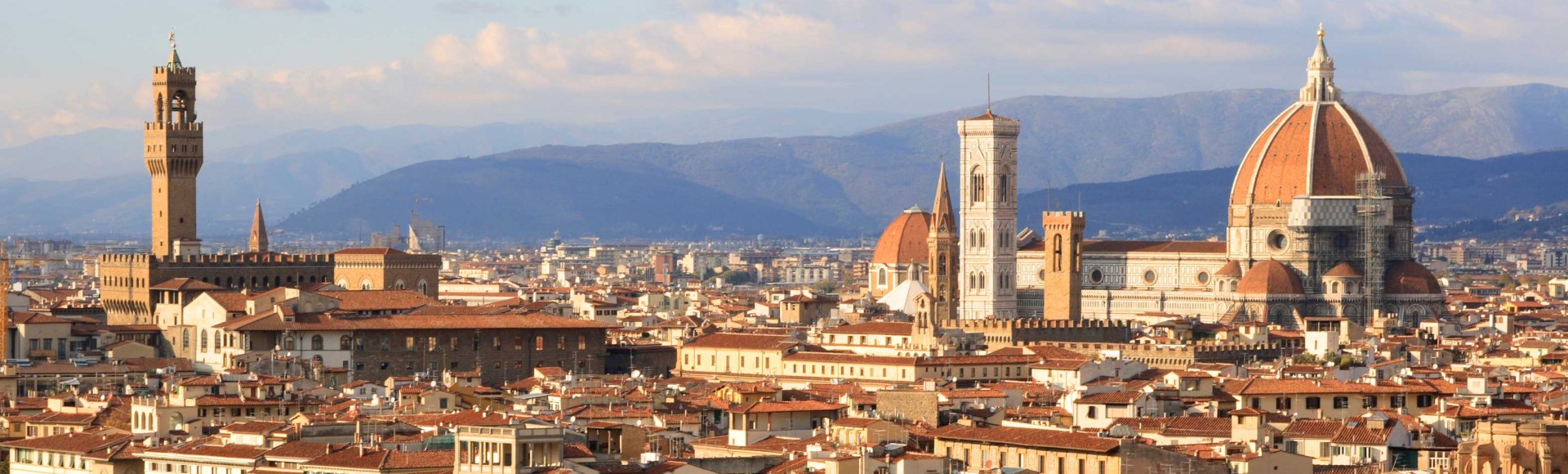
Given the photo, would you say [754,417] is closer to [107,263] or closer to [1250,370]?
[1250,370]

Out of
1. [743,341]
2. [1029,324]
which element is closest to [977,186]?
[1029,324]

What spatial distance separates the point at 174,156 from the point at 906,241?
2128 inches

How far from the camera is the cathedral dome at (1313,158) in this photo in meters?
128

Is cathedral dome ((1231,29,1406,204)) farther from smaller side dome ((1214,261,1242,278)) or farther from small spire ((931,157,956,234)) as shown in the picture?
small spire ((931,157,956,234))

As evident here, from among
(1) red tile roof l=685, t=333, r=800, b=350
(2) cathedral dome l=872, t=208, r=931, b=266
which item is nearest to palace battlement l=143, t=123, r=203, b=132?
(1) red tile roof l=685, t=333, r=800, b=350

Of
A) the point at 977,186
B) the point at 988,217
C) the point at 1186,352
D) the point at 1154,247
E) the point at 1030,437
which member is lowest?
the point at 1186,352

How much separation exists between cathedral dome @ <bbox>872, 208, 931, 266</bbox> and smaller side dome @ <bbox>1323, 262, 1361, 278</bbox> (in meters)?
32.9

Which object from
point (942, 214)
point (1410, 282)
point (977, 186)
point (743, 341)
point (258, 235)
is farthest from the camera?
point (258, 235)

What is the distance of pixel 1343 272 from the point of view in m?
122

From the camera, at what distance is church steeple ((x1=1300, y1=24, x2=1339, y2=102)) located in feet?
445

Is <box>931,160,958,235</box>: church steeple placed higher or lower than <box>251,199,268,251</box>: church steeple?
higher

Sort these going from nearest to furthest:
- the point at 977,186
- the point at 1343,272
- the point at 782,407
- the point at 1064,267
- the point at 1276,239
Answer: the point at 782,407 → the point at 1343,272 → the point at 1064,267 → the point at 1276,239 → the point at 977,186

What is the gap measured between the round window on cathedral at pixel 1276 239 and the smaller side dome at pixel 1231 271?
2.18m

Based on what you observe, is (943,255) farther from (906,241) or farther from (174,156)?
(174,156)
